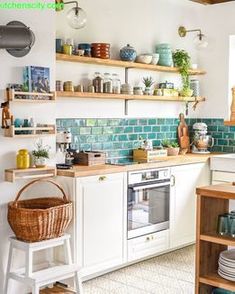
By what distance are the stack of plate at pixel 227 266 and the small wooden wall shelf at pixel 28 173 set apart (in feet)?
5.01

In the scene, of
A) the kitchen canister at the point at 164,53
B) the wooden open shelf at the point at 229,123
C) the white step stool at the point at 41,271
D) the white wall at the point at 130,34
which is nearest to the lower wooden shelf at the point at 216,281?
the white step stool at the point at 41,271

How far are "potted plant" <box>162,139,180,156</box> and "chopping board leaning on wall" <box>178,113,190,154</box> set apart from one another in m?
0.20

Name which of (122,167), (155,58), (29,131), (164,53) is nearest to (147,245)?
(122,167)

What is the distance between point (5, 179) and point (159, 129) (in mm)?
2469

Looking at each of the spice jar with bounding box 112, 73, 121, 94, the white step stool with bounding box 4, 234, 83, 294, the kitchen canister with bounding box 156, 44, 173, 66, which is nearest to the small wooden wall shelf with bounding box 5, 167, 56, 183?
the white step stool with bounding box 4, 234, 83, 294

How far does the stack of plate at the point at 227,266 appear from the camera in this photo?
3094 mm

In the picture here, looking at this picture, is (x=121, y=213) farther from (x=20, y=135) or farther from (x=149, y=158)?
(x=20, y=135)

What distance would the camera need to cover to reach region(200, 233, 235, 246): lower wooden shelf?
9.90 feet

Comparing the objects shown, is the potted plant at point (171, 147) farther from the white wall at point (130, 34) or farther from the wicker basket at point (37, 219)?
the wicker basket at point (37, 219)

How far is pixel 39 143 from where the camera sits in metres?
4.02

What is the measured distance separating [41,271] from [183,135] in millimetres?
2893

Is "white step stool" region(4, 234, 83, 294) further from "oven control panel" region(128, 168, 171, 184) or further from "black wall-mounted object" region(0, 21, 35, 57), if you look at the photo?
"black wall-mounted object" region(0, 21, 35, 57)

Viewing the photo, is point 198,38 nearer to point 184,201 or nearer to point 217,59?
point 217,59

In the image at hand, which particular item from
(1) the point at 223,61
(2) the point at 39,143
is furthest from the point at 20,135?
→ (1) the point at 223,61
